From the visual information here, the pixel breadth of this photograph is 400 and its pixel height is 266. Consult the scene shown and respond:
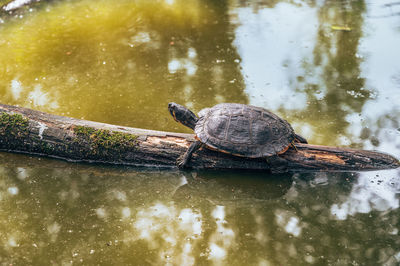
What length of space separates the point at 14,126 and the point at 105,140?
1.15m

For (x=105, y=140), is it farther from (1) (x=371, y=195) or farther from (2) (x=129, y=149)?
(1) (x=371, y=195)

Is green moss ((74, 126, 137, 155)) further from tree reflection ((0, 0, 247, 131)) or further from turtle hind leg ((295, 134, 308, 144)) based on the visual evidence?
turtle hind leg ((295, 134, 308, 144))

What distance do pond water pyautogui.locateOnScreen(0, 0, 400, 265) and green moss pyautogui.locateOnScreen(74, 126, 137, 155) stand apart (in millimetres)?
246

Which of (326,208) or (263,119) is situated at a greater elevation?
(263,119)

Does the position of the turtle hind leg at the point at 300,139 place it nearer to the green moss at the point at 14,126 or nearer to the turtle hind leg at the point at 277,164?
the turtle hind leg at the point at 277,164

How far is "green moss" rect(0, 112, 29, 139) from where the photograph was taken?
3951mm

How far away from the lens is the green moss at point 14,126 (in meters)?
3.95

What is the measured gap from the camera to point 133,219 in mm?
3248

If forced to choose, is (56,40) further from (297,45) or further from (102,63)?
(297,45)

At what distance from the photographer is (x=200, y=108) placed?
4723mm

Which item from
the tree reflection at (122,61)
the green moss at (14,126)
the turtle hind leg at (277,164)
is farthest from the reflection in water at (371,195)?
the green moss at (14,126)

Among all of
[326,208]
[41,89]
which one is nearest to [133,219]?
[326,208]

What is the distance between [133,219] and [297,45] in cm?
460

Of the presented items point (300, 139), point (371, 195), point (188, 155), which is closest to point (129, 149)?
point (188, 155)
